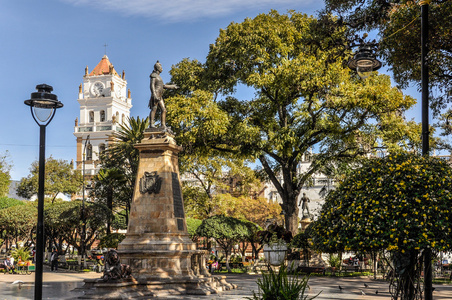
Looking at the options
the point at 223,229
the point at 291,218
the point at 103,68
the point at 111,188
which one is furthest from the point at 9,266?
the point at 103,68

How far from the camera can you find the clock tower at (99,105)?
9306 cm

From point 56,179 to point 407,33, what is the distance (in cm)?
5183

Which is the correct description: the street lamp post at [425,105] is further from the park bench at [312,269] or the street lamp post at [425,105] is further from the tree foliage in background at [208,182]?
the tree foliage in background at [208,182]

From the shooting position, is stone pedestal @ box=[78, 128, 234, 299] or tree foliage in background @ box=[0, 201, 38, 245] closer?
stone pedestal @ box=[78, 128, 234, 299]

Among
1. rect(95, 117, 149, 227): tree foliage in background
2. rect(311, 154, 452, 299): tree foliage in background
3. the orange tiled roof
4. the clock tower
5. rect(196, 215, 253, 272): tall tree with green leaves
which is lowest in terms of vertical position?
rect(196, 215, 253, 272): tall tree with green leaves

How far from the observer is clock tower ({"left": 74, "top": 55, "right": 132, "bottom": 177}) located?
93.1 metres

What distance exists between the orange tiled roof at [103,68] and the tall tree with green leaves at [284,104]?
243 ft

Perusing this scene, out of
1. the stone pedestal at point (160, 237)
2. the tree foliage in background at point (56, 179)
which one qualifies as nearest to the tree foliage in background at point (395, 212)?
the stone pedestal at point (160, 237)

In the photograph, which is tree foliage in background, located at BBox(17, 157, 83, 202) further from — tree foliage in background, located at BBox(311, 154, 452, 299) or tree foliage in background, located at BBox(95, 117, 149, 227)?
tree foliage in background, located at BBox(311, 154, 452, 299)

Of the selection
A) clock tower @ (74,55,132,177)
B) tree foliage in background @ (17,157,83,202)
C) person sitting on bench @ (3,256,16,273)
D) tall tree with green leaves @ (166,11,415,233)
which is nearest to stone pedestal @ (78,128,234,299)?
tall tree with green leaves @ (166,11,415,233)

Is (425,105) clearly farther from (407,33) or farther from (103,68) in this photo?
(103,68)

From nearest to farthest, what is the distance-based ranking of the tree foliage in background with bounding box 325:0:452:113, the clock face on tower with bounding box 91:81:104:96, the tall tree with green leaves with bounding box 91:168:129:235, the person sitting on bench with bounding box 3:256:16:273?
the tree foliage in background with bounding box 325:0:452:113, the person sitting on bench with bounding box 3:256:16:273, the tall tree with green leaves with bounding box 91:168:129:235, the clock face on tower with bounding box 91:81:104:96

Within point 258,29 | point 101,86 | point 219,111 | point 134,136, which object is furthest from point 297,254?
point 101,86

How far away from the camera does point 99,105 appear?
95.9m
